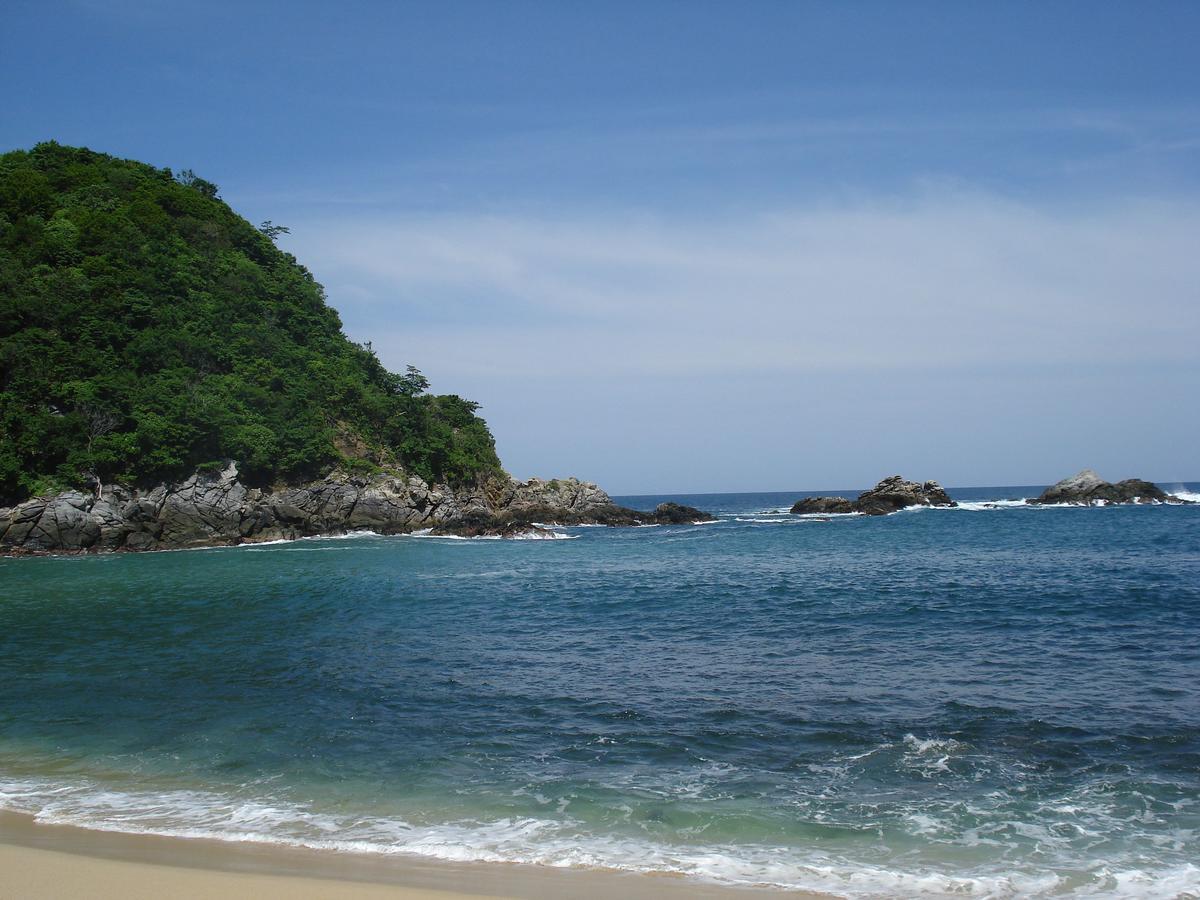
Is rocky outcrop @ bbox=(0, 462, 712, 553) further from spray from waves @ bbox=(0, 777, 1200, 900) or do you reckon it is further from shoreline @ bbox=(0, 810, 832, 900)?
shoreline @ bbox=(0, 810, 832, 900)

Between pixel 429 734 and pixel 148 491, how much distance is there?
40.7 metres

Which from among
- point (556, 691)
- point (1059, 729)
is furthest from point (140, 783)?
point (1059, 729)

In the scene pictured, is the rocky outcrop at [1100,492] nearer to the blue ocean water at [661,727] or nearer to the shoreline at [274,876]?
the blue ocean water at [661,727]

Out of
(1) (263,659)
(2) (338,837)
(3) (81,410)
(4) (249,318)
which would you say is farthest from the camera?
(4) (249,318)

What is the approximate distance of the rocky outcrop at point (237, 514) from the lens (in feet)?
133

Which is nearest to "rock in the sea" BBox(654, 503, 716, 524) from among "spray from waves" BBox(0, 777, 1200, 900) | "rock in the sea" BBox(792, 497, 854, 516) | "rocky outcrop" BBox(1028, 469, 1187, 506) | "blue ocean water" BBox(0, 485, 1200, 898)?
"rock in the sea" BBox(792, 497, 854, 516)

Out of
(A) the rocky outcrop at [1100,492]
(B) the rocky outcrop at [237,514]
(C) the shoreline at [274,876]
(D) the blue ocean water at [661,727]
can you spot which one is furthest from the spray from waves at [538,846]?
(A) the rocky outcrop at [1100,492]

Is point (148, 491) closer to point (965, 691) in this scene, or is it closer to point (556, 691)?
point (556, 691)

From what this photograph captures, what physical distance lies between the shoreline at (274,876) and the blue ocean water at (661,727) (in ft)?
0.91

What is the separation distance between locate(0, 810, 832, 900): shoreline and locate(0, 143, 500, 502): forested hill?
4185 centimetres

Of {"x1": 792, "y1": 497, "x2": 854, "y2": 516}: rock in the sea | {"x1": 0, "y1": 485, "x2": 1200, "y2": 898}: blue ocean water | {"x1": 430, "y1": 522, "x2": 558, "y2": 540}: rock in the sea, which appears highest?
{"x1": 792, "y1": 497, "x2": 854, "y2": 516}: rock in the sea

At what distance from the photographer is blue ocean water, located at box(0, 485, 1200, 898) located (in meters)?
7.12

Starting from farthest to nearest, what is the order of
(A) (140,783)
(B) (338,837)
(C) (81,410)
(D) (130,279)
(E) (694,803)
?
(D) (130,279)
(C) (81,410)
(A) (140,783)
(E) (694,803)
(B) (338,837)

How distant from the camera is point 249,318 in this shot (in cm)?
5559
